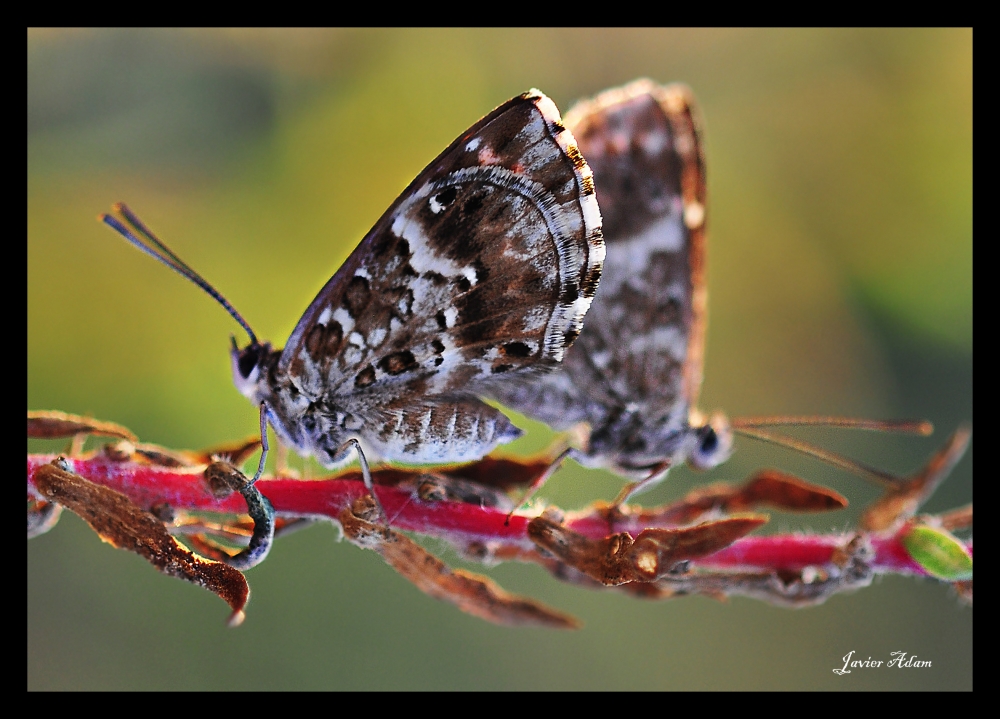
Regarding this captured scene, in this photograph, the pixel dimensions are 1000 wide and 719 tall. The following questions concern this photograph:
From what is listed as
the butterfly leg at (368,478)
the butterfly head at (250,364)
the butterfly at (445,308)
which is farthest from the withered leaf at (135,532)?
the butterfly head at (250,364)

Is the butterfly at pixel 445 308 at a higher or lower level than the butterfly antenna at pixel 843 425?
lower

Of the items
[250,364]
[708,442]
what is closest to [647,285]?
[708,442]

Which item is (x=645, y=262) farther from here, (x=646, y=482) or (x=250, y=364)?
(x=250, y=364)

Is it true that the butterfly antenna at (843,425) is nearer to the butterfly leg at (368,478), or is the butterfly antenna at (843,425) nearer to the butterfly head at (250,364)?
the butterfly leg at (368,478)

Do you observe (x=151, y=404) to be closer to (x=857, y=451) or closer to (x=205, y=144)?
(x=205, y=144)

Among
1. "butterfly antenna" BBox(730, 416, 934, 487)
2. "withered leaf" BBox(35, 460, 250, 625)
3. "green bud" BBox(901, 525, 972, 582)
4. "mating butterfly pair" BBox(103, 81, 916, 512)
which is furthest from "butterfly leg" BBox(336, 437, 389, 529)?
"butterfly antenna" BBox(730, 416, 934, 487)

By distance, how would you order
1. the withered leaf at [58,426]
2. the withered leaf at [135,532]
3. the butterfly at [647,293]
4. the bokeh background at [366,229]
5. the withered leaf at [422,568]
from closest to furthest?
the withered leaf at [135,532]
the withered leaf at [422,568]
the withered leaf at [58,426]
the butterfly at [647,293]
the bokeh background at [366,229]
